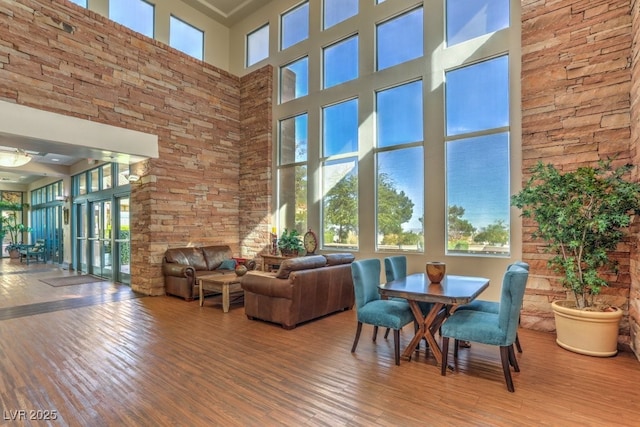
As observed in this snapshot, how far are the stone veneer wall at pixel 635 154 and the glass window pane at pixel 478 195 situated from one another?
1.35 meters

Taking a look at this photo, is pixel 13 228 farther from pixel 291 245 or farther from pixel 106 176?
pixel 291 245

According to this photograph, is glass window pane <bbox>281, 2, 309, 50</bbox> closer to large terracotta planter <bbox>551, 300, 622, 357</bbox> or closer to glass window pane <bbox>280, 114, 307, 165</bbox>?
glass window pane <bbox>280, 114, 307, 165</bbox>

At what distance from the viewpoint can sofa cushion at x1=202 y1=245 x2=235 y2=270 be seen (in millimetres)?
6961

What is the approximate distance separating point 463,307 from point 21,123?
6436 mm

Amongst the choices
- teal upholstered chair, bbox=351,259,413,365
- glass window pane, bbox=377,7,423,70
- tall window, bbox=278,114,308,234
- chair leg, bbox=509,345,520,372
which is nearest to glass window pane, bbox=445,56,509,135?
glass window pane, bbox=377,7,423,70

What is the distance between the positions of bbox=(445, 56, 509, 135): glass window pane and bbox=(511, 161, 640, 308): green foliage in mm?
1509

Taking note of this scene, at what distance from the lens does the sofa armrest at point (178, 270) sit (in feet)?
19.7

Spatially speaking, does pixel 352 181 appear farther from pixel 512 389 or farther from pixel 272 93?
pixel 512 389

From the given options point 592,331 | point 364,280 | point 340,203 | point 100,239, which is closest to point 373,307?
point 364,280

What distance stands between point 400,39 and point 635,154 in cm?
384

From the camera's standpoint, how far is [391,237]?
5.82 meters

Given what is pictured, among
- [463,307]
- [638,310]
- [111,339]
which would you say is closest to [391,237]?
[463,307]

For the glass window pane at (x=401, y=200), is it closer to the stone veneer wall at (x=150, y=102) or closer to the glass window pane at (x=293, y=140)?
the glass window pane at (x=293, y=140)

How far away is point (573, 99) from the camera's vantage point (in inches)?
160
